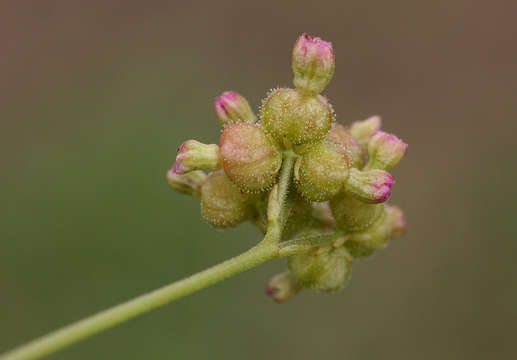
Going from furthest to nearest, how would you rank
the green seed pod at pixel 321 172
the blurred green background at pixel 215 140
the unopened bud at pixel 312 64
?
the blurred green background at pixel 215 140
the unopened bud at pixel 312 64
the green seed pod at pixel 321 172

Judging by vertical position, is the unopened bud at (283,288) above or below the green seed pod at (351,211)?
below

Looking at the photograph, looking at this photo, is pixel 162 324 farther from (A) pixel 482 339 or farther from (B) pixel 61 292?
(A) pixel 482 339

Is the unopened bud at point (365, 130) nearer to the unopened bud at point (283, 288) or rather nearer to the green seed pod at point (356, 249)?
the green seed pod at point (356, 249)

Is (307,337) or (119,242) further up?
(119,242)

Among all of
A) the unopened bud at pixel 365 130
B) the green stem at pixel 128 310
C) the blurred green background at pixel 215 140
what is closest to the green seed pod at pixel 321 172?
the green stem at pixel 128 310

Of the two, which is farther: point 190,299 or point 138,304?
point 190,299

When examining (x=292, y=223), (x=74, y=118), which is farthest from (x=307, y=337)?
(x=292, y=223)

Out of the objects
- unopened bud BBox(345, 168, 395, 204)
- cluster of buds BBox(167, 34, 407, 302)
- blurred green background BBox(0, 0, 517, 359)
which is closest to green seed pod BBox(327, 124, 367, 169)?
cluster of buds BBox(167, 34, 407, 302)
